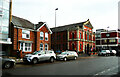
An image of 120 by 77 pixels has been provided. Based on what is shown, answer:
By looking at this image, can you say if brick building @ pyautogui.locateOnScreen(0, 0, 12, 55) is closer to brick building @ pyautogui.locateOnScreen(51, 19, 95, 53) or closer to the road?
the road

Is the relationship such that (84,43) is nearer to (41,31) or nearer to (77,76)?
(41,31)

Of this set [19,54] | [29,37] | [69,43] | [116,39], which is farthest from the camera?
[116,39]

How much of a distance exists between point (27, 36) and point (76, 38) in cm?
1941

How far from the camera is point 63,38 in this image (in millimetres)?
45406

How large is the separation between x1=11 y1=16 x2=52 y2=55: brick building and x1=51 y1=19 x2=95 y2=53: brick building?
41.9 feet

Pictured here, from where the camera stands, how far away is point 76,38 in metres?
41.3

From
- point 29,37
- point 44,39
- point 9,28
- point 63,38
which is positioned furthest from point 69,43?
point 9,28

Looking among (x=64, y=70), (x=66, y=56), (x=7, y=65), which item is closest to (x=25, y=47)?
(x=66, y=56)

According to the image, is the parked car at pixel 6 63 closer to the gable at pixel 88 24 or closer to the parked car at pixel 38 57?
the parked car at pixel 38 57

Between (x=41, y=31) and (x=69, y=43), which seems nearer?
(x=41, y=31)

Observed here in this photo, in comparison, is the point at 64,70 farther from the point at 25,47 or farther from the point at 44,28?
the point at 44,28

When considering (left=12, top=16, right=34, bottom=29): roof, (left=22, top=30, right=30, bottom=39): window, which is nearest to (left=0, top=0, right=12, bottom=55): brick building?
(left=12, top=16, right=34, bottom=29): roof

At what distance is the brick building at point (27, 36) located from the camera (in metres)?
23.9

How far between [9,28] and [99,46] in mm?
51670
